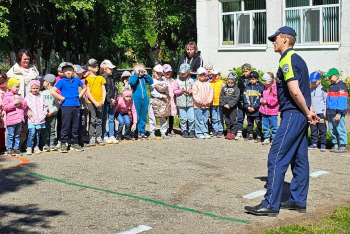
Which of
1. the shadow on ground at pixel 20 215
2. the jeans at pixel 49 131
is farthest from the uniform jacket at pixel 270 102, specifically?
the shadow on ground at pixel 20 215

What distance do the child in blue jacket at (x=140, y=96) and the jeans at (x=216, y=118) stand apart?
1.45m

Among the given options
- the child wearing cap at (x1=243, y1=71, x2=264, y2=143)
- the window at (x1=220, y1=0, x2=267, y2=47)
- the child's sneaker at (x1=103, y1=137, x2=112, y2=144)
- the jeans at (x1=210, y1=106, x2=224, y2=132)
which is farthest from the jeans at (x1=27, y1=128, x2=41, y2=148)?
the window at (x1=220, y1=0, x2=267, y2=47)

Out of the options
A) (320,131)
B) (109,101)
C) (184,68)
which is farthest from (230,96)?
(109,101)

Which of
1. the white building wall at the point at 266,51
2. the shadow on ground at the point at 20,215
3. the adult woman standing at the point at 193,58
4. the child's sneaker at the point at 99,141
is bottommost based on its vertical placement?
the shadow on ground at the point at 20,215

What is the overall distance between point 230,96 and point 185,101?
3.23ft

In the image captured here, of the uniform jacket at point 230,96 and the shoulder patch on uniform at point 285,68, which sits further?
the uniform jacket at point 230,96

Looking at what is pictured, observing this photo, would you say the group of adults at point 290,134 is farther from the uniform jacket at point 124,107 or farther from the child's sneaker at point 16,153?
the uniform jacket at point 124,107

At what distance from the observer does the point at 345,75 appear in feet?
64.2

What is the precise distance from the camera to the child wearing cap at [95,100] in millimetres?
11883

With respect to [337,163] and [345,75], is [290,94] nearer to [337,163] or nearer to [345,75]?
[337,163]

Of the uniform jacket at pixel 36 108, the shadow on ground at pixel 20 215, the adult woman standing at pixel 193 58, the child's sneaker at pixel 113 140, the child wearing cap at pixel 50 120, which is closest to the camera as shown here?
the shadow on ground at pixel 20 215

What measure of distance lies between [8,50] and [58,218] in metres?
27.8

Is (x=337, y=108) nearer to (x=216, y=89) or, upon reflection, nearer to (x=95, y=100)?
(x=216, y=89)

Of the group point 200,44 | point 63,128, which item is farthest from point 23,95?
point 200,44
